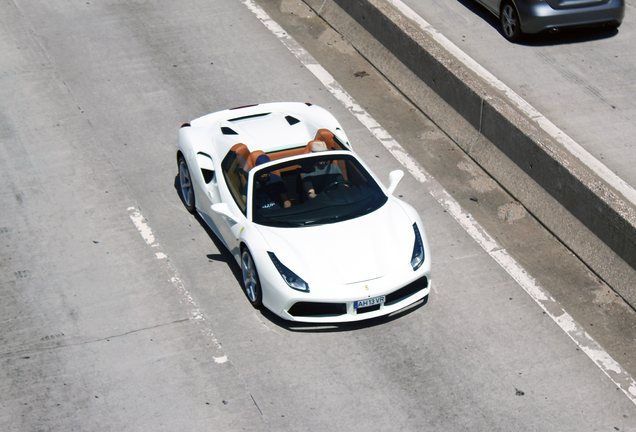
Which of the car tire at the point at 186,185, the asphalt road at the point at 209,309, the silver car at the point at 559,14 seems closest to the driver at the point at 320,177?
the asphalt road at the point at 209,309

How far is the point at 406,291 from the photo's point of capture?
7445 millimetres

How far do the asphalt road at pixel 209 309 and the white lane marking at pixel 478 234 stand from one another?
68mm

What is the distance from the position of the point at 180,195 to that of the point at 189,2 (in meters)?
5.90

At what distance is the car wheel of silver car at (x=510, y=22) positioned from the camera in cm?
1197

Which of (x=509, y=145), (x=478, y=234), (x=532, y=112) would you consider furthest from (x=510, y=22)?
(x=478, y=234)

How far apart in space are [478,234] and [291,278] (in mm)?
2861

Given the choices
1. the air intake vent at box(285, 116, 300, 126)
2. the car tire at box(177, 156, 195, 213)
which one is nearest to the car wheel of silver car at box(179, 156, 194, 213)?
the car tire at box(177, 156, 195, 213)

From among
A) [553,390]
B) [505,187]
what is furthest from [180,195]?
[553,390]

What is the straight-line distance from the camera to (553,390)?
702 cm

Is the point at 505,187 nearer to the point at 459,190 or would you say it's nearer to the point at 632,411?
the point at 459,190

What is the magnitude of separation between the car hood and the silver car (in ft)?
17.8

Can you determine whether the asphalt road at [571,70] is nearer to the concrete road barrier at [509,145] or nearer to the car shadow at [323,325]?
the concrete road barrier at [509,145]

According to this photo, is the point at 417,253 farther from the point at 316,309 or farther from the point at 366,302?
the point at 316,309

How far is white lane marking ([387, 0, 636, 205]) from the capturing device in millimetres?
9008
